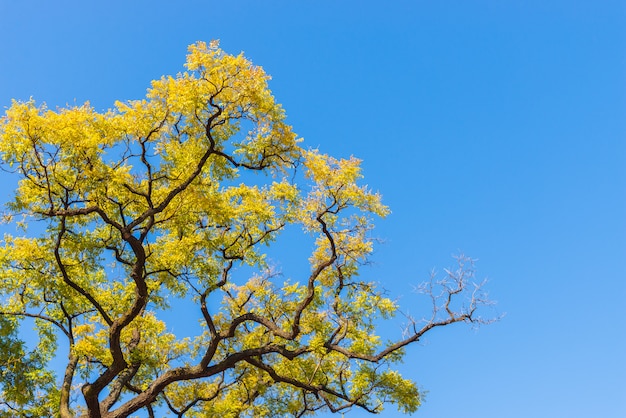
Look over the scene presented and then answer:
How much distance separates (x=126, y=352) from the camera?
1494 cm

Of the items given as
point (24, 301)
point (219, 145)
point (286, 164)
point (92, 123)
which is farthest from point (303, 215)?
point (24, 301)

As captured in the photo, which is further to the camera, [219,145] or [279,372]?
[279,372]

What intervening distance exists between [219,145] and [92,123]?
2.57 meters

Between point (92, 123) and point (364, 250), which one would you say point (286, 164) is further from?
point (92, 123)

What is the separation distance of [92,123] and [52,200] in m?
1.84

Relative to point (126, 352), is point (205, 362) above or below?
below

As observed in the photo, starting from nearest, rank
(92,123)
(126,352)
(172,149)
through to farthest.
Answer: (92,123)
(172,149)
(126,352)

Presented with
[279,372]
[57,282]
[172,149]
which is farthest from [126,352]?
[172,149]

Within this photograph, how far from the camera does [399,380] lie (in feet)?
47.7

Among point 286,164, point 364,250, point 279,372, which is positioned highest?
point 286,164

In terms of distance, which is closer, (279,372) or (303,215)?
(303,215)

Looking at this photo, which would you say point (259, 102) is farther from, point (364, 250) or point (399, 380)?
point (399, 380)

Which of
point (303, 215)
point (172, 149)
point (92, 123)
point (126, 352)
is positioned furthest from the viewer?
point (126, 352)

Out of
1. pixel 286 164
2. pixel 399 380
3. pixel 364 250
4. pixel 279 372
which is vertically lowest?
pixel 399 380
